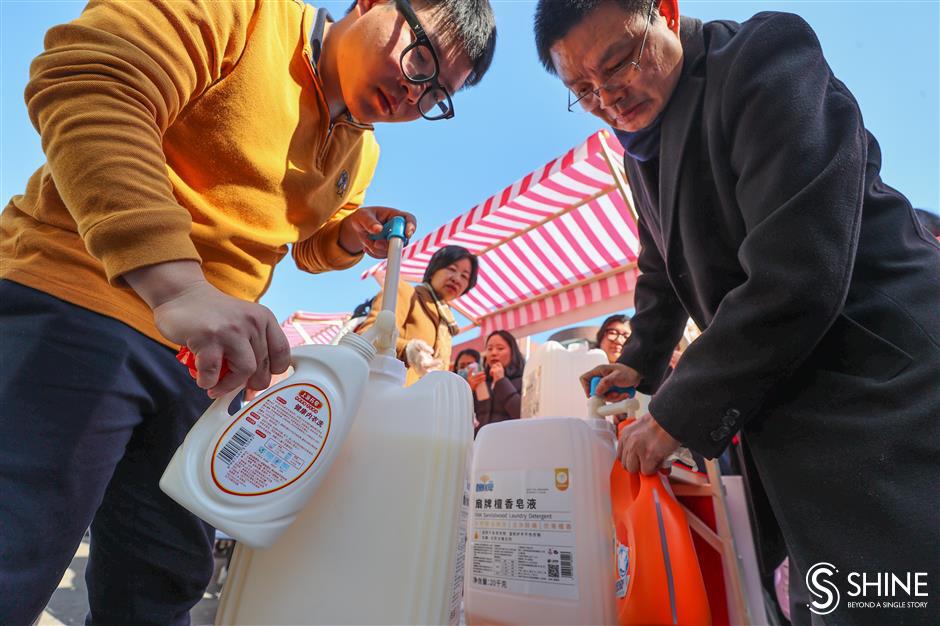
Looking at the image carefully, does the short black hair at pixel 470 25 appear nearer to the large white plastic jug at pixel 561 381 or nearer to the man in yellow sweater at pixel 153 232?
the man in yellow sweater at pixel 153 232

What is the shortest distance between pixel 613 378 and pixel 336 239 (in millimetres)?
670

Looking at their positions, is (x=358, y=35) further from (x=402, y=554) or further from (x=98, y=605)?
(x=98, y=605)

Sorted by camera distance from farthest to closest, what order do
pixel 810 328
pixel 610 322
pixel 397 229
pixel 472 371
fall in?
1. pixel 472 371
2. pixel 610 322
3. pixel 397 229
4. pixel 810 328

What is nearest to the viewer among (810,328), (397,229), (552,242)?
(810,328)

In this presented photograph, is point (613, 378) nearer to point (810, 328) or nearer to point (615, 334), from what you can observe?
point (810, 328)

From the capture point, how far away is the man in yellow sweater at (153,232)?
43 cm

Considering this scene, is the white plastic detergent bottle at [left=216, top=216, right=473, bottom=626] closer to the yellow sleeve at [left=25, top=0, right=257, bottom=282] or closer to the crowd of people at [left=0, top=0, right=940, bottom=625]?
the crowd of people at [left=0, top=0, right=940, bottom=625]

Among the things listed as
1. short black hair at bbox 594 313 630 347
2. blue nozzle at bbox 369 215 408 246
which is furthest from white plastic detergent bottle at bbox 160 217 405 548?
short black hair at bbox 594 313 630 347

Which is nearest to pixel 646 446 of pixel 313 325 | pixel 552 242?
pixel 552 242

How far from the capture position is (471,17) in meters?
0.82

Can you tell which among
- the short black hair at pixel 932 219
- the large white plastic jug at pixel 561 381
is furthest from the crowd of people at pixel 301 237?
the short black hair at pixel 932 219

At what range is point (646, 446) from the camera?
25.2 inches

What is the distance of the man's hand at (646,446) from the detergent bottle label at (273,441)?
43cm

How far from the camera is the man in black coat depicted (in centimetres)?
47
